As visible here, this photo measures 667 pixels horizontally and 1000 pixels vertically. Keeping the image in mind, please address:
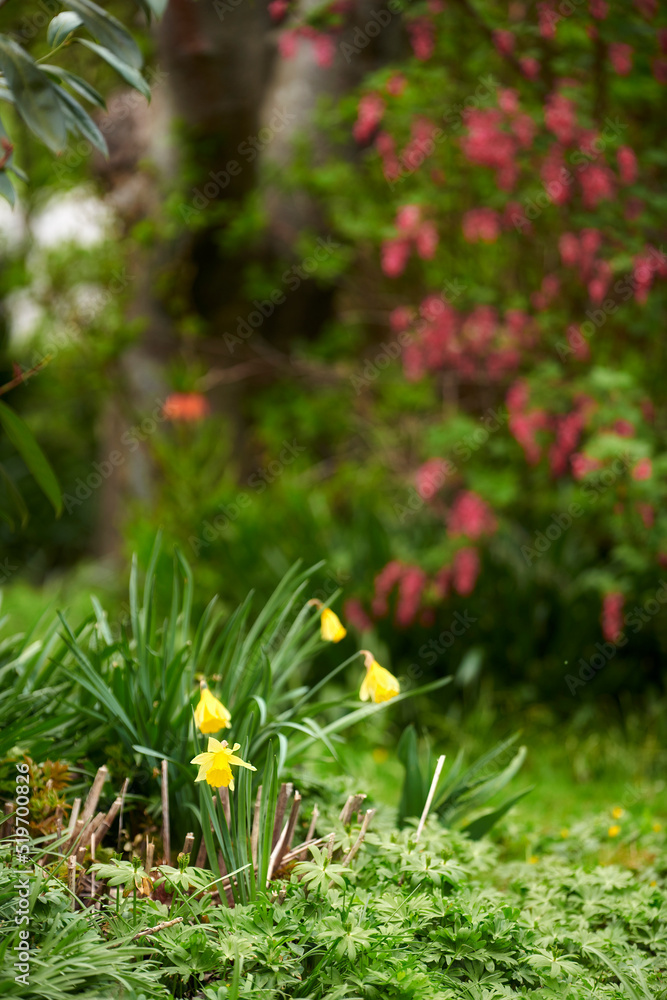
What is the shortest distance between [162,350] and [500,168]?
2.34m

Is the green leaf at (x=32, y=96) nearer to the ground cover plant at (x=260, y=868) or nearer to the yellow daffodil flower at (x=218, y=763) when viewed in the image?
the ground cover plant at (x=260, y=868)

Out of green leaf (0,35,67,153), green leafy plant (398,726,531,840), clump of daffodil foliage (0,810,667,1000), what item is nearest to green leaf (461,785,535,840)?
green leafy plant (398,726,531,840)

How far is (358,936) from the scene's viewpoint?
1298 mm

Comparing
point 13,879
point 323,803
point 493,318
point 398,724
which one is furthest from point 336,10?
point 13,879

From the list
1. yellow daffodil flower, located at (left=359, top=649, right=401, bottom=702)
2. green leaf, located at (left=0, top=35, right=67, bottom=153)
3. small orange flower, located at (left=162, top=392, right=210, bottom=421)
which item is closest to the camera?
green leaf, located at (left=0, top=35, right=67, bottom=153)

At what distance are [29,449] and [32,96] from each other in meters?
0.68

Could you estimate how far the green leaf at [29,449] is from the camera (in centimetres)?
176

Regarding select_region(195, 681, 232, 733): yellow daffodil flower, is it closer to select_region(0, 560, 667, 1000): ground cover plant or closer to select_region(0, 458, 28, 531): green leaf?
select_region(0, 560, 667, 1000): ground cover plant

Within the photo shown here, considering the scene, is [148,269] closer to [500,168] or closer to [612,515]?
[500,168]

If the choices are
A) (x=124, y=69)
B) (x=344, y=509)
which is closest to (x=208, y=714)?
(x=124, y=69)

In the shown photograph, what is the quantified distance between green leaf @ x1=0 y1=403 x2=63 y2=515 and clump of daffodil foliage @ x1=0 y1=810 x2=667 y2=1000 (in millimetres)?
779

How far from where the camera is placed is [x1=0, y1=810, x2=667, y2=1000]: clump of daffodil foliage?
1247 millimetres

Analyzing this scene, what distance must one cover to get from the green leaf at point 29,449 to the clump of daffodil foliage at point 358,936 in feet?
2.55

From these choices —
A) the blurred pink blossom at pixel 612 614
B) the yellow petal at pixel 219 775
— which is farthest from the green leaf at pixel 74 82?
the blurred pink blossom at pixel 612 614
